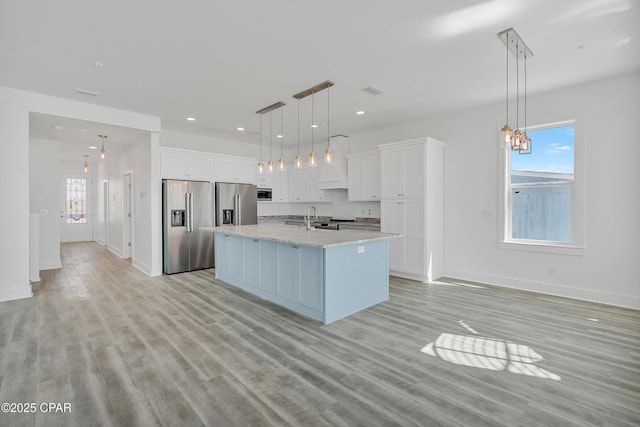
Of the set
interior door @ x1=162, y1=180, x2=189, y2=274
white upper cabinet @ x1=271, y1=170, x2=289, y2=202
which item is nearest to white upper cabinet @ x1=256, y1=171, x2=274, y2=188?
white upper cabinet @ x1=271, y1=170, x2=289, y2=202

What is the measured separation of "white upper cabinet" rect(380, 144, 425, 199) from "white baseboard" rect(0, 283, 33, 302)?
18.5 feet

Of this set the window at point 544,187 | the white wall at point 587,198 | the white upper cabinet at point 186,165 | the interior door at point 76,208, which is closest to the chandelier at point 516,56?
the white wall at point 587,198

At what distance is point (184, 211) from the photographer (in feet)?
19.7

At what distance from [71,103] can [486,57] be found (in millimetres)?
5661

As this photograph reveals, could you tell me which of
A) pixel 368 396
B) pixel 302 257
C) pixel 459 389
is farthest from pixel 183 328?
pixel 459 389

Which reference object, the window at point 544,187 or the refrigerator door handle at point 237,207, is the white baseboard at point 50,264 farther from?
the window at point 544,187

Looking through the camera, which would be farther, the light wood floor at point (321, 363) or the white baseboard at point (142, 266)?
the white baseboard at point (142, 266)

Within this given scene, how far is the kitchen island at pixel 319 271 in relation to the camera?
3408 millimetres

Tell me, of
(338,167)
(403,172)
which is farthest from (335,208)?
(403,172)

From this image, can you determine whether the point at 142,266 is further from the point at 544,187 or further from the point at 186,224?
the point at 544,187

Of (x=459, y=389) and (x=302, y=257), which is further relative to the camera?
(x=302, y=257)

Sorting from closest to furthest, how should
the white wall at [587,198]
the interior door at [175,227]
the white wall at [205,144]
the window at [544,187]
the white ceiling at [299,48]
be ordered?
the white ceiling at [299,48] < the white wall at [587,198] < the window at [544,187] < the interior door at [175,227] < the white wall at [205,144]

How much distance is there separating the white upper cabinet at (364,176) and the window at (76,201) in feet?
31.4

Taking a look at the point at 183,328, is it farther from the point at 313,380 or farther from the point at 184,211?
the point at 184,211
